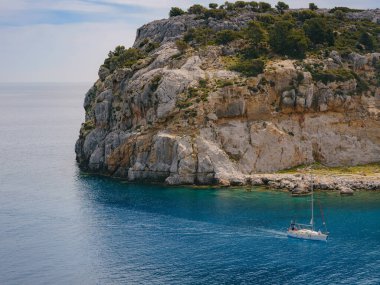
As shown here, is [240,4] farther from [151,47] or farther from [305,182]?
[305,182]

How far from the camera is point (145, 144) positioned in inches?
4158

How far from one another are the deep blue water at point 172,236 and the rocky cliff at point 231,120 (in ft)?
19.5

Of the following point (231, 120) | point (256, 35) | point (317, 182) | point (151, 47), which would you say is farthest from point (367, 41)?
point (151, 47)

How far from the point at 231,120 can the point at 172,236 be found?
37137 mm

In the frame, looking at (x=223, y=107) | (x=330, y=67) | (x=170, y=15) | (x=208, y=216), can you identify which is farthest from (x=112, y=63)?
(x=208, y=216)

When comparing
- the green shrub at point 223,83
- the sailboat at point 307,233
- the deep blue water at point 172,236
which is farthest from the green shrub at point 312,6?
the sailboat at point 307,233

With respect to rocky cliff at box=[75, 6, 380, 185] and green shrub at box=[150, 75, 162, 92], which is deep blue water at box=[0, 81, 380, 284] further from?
green shrub at box=[150, 75, 162, 92]

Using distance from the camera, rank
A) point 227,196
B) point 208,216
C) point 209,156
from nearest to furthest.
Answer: point 208,216
point 227,196
point 209,156

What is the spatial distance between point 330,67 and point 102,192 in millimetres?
50519

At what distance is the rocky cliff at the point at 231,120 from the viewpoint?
103 meters

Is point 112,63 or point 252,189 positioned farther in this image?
point 112,63

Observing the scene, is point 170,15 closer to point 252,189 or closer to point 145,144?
point 145,144

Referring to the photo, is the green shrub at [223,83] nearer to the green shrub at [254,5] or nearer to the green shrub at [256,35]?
the green shrub at [256,35]

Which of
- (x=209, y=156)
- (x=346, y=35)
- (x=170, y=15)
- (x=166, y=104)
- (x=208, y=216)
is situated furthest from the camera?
(x=170, y=15)
